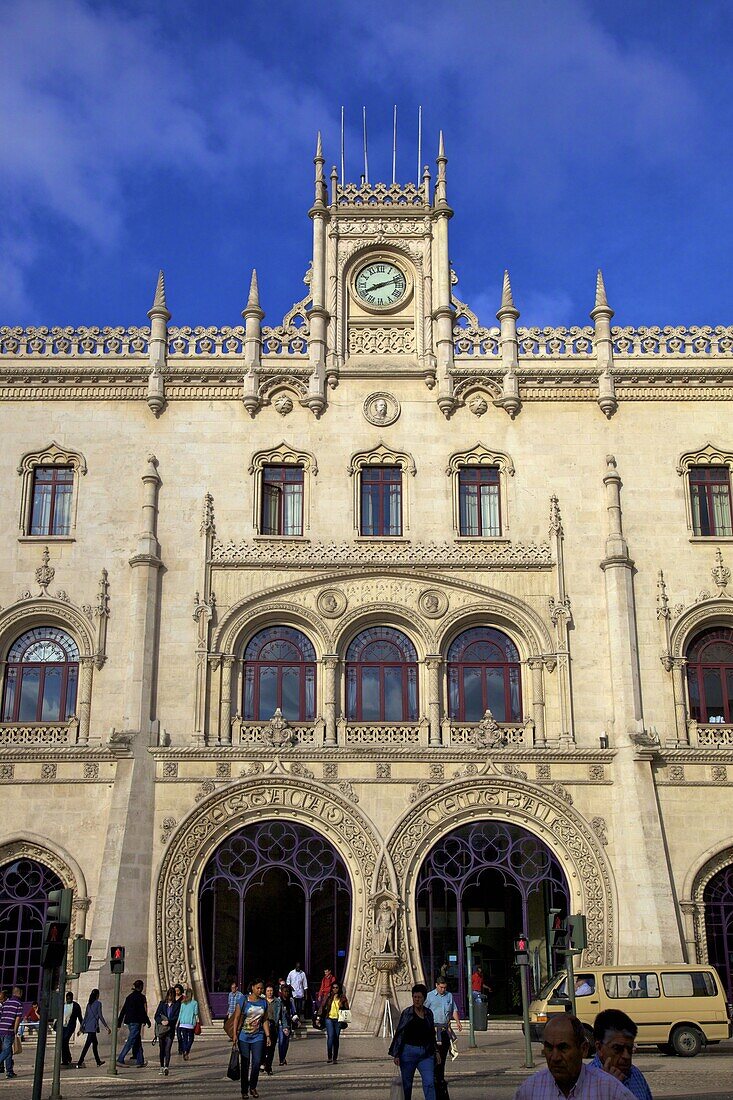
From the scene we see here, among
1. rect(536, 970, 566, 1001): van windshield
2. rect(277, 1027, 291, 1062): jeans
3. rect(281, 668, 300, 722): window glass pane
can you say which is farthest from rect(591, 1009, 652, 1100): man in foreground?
rect(281, 668, 300, 722): window glass pane

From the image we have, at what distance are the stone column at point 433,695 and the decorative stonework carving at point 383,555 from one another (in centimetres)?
256

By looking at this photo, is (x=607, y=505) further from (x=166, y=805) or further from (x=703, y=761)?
(x=166, y=805)

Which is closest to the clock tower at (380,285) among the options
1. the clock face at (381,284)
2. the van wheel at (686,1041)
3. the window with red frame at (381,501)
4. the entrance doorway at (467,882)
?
the clock face at (381,284)

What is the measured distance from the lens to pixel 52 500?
35.5m

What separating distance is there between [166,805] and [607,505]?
14.1m

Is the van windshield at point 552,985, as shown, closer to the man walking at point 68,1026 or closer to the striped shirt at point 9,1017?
the man walking at point 68,1026

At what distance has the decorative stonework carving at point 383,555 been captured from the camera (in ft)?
112

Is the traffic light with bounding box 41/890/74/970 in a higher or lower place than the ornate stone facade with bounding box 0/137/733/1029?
lower

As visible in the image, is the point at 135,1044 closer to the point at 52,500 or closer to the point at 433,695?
the point at 433,695

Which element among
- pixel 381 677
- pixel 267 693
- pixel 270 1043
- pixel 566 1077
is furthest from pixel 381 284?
pixel 566 1077

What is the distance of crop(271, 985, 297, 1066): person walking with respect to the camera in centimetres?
2400

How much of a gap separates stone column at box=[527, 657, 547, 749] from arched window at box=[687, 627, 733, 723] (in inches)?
156

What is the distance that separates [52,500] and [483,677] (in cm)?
1270

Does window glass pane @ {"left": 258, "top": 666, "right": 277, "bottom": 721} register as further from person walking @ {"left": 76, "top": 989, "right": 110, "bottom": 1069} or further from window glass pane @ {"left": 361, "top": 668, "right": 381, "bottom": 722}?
person walking @ {"left": 76, "top": 989, "right": 110, "bottom": 1069}
